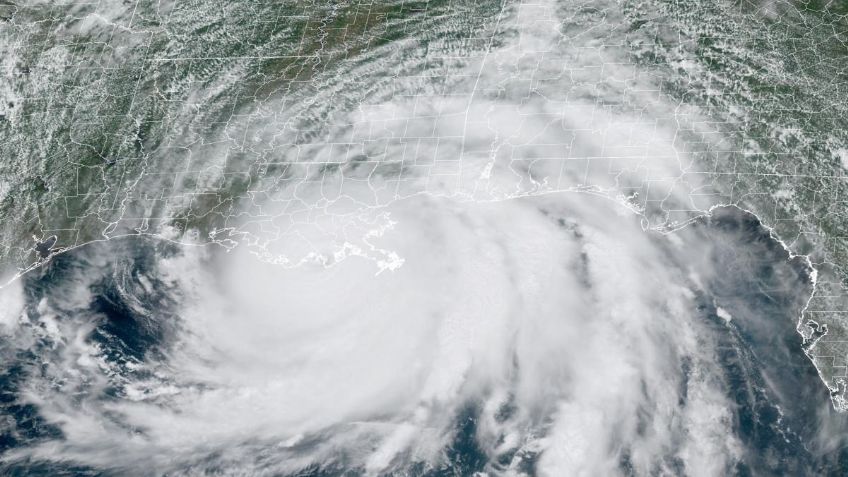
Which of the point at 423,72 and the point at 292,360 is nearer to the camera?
the point at 292,360

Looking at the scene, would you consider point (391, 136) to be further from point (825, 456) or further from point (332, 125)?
point (825, 456)

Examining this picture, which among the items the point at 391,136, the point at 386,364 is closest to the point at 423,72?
the point at 391,136

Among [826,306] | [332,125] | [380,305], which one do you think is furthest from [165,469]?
[826,306]


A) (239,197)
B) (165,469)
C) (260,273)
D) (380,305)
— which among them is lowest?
(165,469)

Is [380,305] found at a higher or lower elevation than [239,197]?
lower

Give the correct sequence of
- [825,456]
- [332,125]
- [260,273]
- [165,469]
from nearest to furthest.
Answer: [825,456] → [165,469] → [260,273] → [332,125]

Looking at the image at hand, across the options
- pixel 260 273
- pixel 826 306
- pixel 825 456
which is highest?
pixel 260 273

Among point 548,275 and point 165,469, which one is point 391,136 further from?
point 165,469

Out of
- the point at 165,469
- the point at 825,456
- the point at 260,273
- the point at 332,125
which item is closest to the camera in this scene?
the point at 825,456

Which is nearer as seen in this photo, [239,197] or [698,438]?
[698,438]
